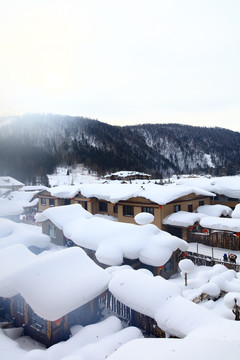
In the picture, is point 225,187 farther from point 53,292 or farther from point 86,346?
point 86,346

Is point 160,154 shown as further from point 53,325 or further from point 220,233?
point 53,325

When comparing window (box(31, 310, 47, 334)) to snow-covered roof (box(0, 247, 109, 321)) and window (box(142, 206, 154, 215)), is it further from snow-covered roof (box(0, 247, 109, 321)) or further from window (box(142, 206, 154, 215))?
window (box(142, 206, 154, 215))

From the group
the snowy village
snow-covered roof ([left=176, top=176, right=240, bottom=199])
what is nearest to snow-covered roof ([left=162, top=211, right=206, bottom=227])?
the snowy village

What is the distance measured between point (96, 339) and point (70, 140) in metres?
133

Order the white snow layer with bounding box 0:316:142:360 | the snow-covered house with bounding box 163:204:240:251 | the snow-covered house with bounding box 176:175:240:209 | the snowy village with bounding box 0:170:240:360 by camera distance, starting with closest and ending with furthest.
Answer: the snowy village with bounding box 0:170:240:360 → the white snow layer with bounding box 0:316:142:360 → the snow-covered house with bounding box 163:204:240:251 → the snow-covered house with bounding box 176:175:240:209

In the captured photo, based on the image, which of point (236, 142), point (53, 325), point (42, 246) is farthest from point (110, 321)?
point (236, 142)

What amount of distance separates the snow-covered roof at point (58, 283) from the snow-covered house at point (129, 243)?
341 centimetres

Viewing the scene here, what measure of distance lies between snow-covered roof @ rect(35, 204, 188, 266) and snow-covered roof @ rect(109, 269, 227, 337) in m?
4.00

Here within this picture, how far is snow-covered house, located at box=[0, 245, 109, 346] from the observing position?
7488 millimetres

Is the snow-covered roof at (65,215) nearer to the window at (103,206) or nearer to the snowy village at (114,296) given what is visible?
the snowy village at (114,296)

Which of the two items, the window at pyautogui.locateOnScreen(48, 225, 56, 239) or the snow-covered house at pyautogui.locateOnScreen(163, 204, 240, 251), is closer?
the snow-covered house at pyautogui.locateOnScreen(163, 204, 240, 251)

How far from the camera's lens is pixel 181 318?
258 inches

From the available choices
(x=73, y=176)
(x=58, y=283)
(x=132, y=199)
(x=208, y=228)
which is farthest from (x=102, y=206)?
(x=73, y=176)

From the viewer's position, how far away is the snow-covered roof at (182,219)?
20.5m
